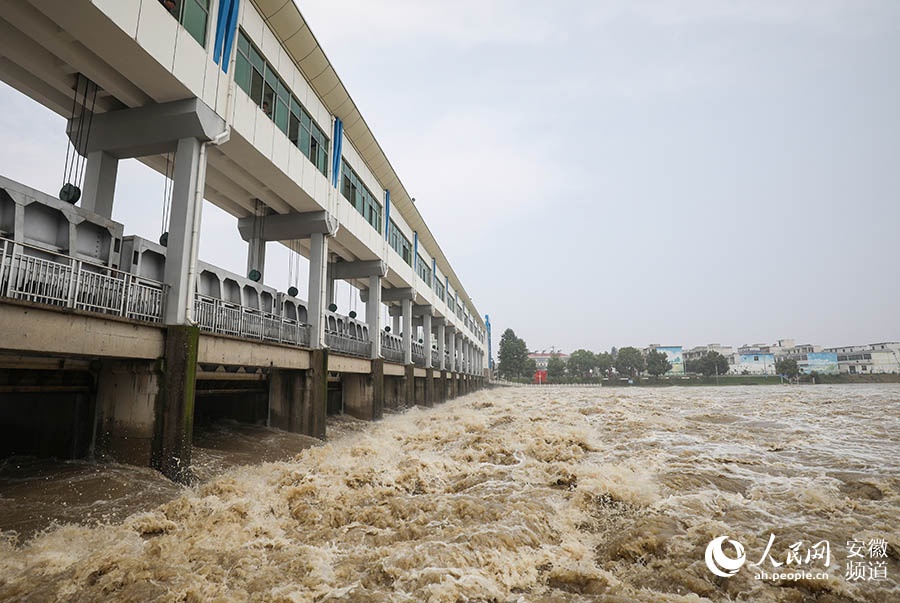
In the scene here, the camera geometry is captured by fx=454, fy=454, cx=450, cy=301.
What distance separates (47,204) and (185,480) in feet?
20.4

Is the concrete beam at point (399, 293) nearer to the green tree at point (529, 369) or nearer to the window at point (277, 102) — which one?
the window at point (277, 102)

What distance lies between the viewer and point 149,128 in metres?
11.0

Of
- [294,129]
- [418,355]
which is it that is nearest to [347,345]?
[294,129]

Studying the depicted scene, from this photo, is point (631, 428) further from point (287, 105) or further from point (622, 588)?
point (287, 105)

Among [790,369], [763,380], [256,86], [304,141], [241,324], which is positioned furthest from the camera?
[790,369]

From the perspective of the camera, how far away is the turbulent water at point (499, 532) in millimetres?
5078

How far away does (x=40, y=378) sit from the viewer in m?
9.44

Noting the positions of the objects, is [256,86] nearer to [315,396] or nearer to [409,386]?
[315,396]

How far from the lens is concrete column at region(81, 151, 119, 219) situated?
1164cm

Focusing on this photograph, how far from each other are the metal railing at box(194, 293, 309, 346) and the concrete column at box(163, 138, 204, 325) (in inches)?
29.8

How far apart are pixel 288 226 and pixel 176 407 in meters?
9.92

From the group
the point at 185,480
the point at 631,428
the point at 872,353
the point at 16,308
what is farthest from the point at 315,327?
the point at 872,353

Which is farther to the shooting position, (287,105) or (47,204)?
(287,105)

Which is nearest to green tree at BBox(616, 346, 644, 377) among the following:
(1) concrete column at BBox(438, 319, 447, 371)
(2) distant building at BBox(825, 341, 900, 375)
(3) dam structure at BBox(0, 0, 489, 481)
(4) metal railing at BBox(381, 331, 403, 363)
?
(2) distant building at BBox(825, 341, 900, 375)
